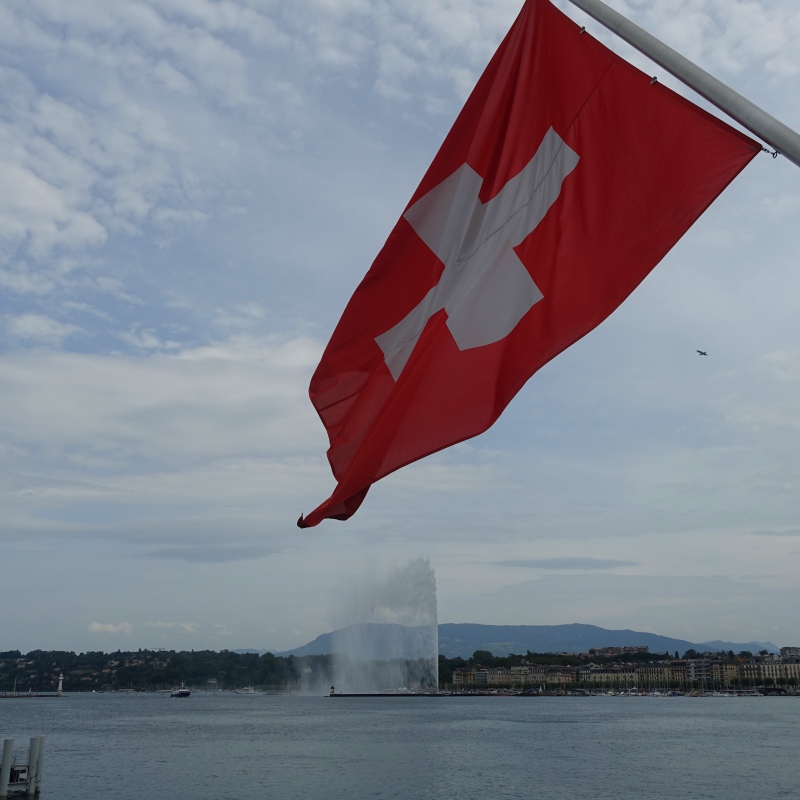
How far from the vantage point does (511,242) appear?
5.93 meters

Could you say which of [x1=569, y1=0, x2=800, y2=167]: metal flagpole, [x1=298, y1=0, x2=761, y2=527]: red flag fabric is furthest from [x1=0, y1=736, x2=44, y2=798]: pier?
[x1=569, y1=0, x2=800, y2=167]: metal flagpole

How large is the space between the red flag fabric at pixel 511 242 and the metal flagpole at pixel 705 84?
0.56 meters

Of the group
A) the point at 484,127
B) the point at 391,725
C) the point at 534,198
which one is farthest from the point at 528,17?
the point at 391,725

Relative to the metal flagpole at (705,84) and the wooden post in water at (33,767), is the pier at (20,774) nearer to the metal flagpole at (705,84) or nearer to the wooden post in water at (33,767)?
the wooden post in water at (33,767)

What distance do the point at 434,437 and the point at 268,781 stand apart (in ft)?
125

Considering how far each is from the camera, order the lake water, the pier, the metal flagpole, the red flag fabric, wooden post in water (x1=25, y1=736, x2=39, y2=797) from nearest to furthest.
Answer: the metal flagpole < the red flag fabric < the pier < wooden post in water (x1=25, y1=736, x2=39, y2=797) < the lake water

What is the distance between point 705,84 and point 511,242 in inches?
72.4

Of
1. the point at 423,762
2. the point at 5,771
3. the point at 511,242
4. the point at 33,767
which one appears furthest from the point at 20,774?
the point at 511,242

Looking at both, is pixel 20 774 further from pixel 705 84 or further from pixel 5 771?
pixel 705 84

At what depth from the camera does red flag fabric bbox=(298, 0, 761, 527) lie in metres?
5.22

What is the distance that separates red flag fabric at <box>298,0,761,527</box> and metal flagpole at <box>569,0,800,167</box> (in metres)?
0.56

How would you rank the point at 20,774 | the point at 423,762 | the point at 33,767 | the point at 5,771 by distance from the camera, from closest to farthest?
1. the point at 5,771
2. the point at 33,767
3. the point at 20,774
4. the point at 423,762

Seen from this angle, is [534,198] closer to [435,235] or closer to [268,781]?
[435,235]

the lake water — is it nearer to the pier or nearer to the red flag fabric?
the pier
